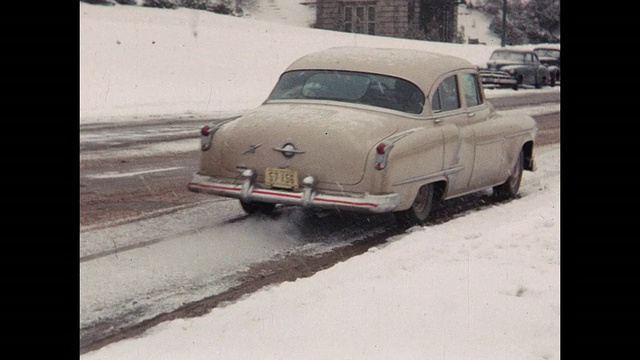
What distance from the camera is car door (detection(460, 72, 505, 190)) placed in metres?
7.90

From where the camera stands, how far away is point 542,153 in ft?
41.1

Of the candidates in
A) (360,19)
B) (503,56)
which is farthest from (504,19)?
(503,56)

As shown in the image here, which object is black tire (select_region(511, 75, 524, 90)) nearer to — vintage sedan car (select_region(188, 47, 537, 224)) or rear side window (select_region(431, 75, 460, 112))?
vintage sedan car (select_region(188, 47, 537, 224))

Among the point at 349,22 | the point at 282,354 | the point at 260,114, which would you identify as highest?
the point at 349,22

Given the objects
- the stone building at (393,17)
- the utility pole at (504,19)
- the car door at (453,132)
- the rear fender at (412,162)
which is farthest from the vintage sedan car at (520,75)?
the rear fender at (412,162)

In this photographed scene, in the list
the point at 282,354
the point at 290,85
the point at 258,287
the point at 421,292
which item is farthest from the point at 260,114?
the point at 282,354

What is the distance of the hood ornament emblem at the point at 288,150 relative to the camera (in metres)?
6.64

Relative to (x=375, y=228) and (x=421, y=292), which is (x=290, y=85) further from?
(x=421, y=292)

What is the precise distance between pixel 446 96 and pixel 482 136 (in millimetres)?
511

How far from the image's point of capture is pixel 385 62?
7.48 m

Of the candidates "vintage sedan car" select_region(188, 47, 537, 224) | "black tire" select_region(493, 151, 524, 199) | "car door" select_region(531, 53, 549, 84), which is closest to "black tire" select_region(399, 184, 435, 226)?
"vintage sedan car" select_region(188, 47, 537, 224)

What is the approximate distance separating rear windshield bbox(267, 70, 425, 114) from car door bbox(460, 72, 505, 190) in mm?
750

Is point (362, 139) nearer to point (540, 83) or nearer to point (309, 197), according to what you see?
point (309, 197)
